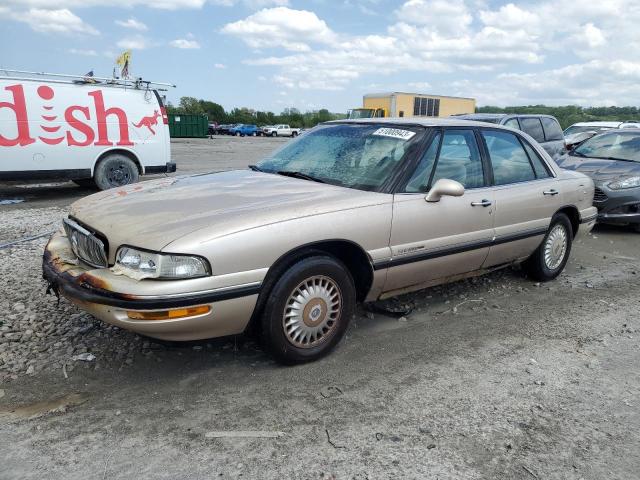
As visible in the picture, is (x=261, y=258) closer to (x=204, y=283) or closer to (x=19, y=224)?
(x=204, y=283)

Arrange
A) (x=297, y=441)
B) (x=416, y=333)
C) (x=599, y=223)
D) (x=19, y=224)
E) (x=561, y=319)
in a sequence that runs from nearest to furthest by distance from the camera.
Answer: (x=297, y=441) → (x=416, y=333) → (x=561, y=319) → (x=19, y=224) → (x=599, y=223)

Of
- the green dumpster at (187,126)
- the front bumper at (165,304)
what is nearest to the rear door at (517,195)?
the front bumper at (165,304)

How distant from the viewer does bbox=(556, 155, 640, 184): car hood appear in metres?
7.75

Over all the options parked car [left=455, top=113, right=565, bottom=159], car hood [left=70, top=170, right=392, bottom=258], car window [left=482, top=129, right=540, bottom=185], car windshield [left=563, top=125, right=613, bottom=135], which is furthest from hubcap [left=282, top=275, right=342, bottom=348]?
car windshield [left=563, top=125, right=613, bottom=135]

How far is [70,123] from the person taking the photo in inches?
358

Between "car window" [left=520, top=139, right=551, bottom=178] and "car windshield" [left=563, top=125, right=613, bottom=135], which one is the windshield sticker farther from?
"car windshield" [left=563, top=125, right=613, bottom=135]

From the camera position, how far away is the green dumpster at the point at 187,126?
135 ft

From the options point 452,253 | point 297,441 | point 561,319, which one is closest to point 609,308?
point 561,319

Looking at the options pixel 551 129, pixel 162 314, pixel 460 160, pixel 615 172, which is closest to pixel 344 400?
pixel 162 314

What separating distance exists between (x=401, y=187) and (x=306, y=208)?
2.67ft

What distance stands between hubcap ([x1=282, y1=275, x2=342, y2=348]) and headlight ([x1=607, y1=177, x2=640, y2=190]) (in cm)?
601

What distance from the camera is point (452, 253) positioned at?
13.1ft

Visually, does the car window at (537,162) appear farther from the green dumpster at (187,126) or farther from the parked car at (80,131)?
the green dumpster at (187,126)

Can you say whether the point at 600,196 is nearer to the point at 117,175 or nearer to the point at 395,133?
the point at 395,133
